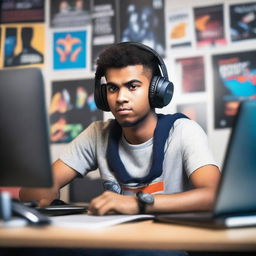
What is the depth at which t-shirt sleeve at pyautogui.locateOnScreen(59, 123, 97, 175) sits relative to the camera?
145 cm

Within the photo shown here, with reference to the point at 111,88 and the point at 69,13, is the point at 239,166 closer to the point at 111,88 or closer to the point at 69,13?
the point at 111,88

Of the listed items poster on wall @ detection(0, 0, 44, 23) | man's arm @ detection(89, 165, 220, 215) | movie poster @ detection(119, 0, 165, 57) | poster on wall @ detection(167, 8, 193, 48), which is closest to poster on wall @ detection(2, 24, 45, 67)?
poster on wall @ detection(0, 0, 44, 23)

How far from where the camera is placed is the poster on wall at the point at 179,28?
2.01 meters

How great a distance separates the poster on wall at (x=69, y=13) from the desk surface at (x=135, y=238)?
1647 millimetres

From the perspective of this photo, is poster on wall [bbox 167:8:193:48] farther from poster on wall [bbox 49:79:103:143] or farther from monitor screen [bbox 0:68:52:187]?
monitor screen [bbox 0:68:52:187]

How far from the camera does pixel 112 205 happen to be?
89 centimetres

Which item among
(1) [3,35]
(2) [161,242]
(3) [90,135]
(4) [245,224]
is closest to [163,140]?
(3) [90,135]

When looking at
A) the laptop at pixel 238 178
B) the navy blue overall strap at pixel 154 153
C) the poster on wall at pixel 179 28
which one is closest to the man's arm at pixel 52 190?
the navy blue overall strap at pixel 154 153

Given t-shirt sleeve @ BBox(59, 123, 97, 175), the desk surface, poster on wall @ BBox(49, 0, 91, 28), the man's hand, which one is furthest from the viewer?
poster on wall @ BBox(49, 0, 91, 28)

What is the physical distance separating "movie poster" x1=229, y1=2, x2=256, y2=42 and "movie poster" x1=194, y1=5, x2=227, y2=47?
0.18 ft

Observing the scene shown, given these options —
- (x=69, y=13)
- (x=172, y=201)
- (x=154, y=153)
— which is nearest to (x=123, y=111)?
(x=154, y=153)

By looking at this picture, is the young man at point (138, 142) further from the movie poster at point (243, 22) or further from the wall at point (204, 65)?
the movie poster at point (243, 22)

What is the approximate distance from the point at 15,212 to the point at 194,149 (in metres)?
0.61

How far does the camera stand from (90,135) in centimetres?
149
